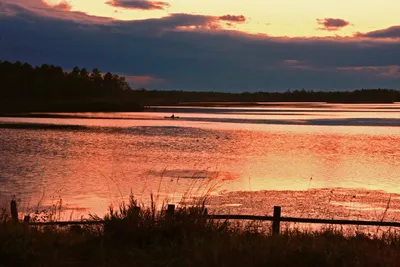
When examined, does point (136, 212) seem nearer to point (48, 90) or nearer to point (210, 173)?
point (210, 173)

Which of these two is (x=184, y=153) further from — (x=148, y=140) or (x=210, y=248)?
(x=210, y=248)

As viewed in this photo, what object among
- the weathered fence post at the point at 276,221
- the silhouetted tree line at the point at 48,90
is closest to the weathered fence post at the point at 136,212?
the weathered fence post at the point at 276,221

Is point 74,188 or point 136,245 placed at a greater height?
point 136,245

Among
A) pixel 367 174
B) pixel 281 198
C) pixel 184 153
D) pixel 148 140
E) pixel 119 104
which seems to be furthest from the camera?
pixel 119 104

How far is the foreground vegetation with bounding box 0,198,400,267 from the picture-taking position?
9.39 meters

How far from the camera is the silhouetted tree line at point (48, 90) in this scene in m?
149

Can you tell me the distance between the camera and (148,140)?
2346 inches

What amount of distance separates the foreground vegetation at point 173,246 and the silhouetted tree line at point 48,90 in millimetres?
135928

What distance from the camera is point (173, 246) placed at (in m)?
9.93

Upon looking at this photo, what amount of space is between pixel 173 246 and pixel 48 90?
486ft

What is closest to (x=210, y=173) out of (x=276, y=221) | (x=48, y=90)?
(x=276, y=221)

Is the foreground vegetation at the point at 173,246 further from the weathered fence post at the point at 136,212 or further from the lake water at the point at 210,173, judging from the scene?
the lake water at the point at 210,173

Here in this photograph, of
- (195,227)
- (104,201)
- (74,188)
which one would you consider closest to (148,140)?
(74,188)

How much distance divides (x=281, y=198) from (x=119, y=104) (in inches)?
5331
